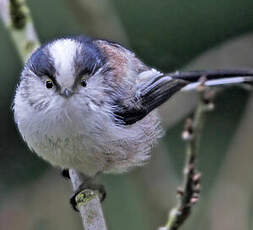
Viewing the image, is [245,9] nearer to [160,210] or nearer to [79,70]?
[160,210]

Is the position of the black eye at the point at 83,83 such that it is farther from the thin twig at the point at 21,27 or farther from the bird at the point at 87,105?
the thin twig at the point at 21,27

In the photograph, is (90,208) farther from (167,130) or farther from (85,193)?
(167,130)

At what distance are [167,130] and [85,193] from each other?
127 cm

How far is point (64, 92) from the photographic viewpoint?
287 centimetres

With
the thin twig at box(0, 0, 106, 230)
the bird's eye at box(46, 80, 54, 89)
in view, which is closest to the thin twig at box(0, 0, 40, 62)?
the thin twig at box(0, 0, 106, 230)

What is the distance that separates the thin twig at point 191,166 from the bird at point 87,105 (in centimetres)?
49

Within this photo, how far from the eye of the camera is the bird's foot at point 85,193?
10.4ft

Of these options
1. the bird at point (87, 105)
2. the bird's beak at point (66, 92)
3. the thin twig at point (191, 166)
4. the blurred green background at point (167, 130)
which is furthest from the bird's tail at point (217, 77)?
the bird's beak at point (66, 92)

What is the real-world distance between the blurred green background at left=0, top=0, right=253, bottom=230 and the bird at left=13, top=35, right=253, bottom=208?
1.36 feet

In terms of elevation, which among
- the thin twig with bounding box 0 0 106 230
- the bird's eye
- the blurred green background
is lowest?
the blurred green background

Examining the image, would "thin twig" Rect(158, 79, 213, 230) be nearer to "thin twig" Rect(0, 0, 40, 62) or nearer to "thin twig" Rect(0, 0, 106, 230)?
"thin twig" Rect(0, 0, 106, 230)

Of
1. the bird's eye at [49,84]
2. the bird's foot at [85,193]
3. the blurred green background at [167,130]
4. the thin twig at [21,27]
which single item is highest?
the thin twig at [21,27]

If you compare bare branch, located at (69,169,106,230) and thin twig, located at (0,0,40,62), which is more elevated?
thin twig, located at (0,0,40,62)

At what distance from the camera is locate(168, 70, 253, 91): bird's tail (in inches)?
137
